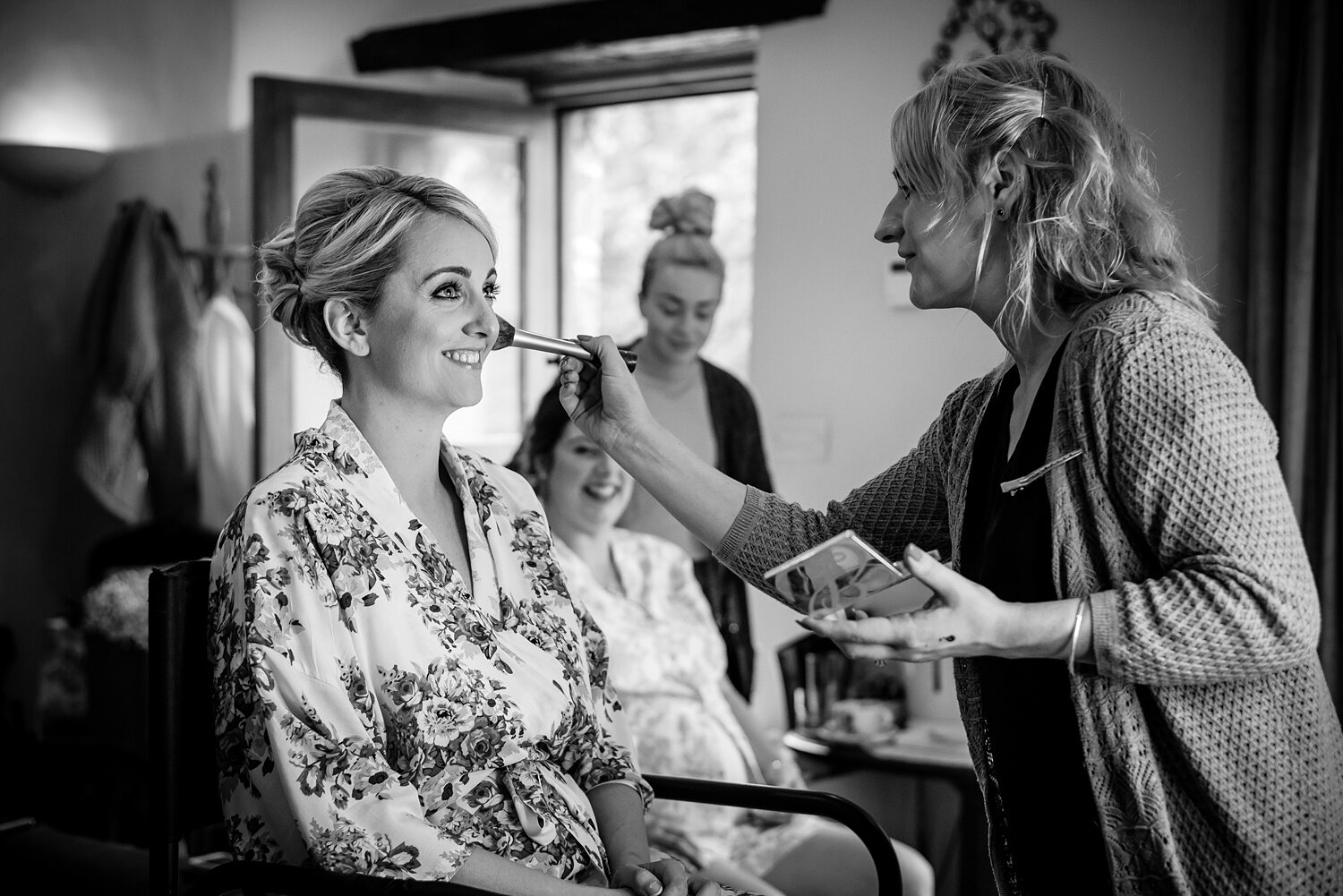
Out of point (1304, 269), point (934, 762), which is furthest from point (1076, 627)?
point (1304, 269)

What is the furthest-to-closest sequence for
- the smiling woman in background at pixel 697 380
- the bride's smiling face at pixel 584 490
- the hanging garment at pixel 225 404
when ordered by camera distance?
the hanging garment at pixel 225 404
the smiling woman in background at pixel 697 380
the bride's smiling face at pixel 584 490

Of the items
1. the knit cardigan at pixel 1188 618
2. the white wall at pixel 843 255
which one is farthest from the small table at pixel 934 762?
the knit cardigan at pixel 1188 618

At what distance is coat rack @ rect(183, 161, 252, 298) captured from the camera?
14.3ft

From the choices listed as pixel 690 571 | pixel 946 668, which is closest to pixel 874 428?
pixel 946 668

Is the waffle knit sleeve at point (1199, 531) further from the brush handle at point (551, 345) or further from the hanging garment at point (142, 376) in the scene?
the hanging garment at point (142, 376)

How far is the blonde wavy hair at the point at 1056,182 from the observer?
51.9 inches

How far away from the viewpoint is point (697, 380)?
321 centimetres

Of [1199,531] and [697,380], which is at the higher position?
[697,380]

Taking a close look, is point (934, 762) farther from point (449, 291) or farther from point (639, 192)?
point (639, 192)

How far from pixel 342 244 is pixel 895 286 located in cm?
204

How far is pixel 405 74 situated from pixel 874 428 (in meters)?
2.09

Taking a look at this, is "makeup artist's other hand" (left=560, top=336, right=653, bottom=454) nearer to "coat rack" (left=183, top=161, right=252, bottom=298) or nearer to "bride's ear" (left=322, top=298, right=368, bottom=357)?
"bride's ear" (left=322, top=298, right=368, bottom=357)

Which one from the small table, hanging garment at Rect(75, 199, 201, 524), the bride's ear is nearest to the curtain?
the small table

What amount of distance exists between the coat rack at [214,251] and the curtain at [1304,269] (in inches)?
121
